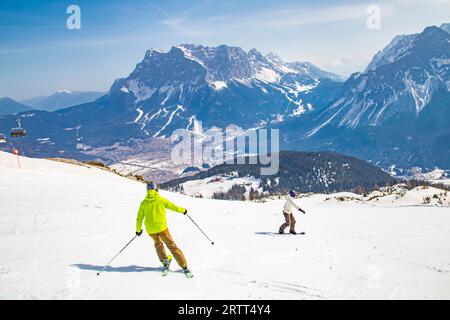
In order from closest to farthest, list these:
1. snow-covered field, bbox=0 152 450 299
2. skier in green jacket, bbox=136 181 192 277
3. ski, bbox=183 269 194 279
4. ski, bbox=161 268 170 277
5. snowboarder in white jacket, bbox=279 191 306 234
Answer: snow-covered field, bbox=0 152 450 299 < ski, bbox=183 269 194 279 < ski, bbox=161 268 170 277 < skier in green jacket, bbox=136 181 192 277 < snowboarder in white jacket, bbox=279 191 306 234

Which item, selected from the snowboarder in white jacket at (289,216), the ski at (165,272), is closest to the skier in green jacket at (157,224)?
the ski at (165,272)

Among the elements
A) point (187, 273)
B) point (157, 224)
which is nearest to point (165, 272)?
point (187, 273)

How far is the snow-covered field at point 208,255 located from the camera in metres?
12.2

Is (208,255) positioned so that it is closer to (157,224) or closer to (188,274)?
(188,274)

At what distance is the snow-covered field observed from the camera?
12164mm

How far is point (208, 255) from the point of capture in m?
16.1

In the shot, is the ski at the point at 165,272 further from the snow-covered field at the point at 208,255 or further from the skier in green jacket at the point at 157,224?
the snow-covered field at the point at 208,255

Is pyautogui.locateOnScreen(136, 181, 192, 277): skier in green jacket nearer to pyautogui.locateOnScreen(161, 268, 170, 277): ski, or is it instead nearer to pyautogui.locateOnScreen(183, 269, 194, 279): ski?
pyautogui.locateOnScreen(161, 268, 170, 277): ski

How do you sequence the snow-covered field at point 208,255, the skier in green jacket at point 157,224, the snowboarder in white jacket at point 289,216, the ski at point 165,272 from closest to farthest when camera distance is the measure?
the snow-covered field at point 208,255 → the ski at point 165,272 → the skier in green jacket at point 157,224 → the snowboarder in white jacket at point 289,216

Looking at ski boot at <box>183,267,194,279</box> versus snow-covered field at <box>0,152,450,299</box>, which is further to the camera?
ski boot at <box>183,267,194,279</box>

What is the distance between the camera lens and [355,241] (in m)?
20.2

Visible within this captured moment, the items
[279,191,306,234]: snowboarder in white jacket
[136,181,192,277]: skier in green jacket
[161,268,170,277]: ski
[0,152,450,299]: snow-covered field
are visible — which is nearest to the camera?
[0,152,450,299]: snow-covered field

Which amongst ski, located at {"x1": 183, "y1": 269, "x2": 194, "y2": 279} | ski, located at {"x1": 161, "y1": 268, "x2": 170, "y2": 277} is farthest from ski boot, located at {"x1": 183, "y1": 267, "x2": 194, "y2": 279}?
ski, located at {"x1": 161, "y1": 268, "x2": 170, "y2": 277}

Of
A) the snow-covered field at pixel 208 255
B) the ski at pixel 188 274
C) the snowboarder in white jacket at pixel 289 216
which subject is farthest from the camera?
the snowboarder in white jacket at pixel 289 216
